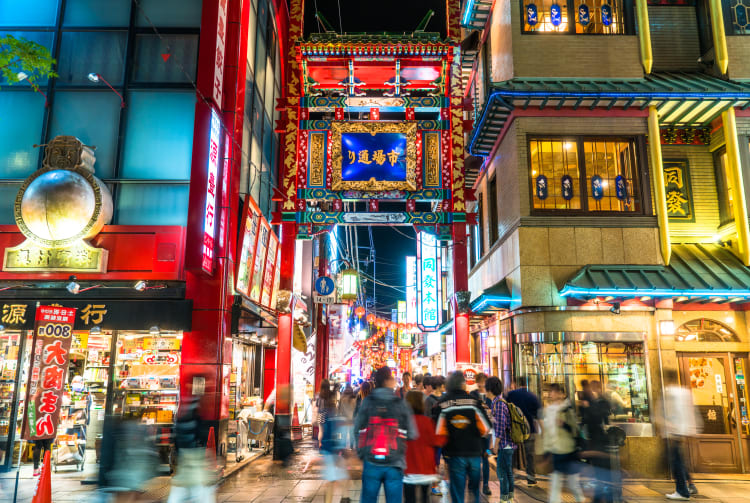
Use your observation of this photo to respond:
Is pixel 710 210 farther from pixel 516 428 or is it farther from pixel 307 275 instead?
pixel 307 275

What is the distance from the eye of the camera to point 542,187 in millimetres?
14953

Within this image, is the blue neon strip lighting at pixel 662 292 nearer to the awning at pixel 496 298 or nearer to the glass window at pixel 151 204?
the awning at pixel 496 298

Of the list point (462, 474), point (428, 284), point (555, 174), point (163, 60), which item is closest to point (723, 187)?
point (555, 174)

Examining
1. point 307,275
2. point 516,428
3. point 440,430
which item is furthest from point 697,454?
point 307,275

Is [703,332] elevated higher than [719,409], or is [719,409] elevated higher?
[703,332]

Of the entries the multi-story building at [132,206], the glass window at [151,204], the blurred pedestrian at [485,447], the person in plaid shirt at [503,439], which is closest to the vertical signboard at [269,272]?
the multi-story building at [132,206]

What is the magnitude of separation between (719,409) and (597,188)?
6.58 meters

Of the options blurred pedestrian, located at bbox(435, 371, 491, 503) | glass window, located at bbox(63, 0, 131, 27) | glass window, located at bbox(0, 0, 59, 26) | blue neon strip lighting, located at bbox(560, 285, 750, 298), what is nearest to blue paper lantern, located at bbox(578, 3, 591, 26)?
blue neon strip lighting, located at bbox(560, 285, 750, 298)

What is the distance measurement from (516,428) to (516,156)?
7276mm

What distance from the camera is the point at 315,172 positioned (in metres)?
17.7

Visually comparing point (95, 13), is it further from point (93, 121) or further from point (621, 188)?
point (621, 188)

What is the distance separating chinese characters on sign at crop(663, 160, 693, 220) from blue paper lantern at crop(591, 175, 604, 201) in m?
1.98

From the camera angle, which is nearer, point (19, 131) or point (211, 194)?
point (211, 194)

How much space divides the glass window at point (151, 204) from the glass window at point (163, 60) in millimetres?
3050
